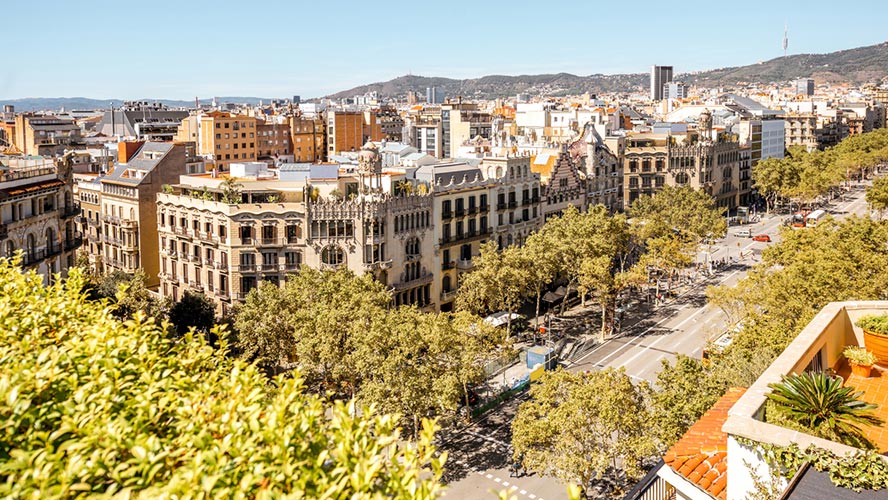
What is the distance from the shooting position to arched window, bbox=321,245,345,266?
69.1 m

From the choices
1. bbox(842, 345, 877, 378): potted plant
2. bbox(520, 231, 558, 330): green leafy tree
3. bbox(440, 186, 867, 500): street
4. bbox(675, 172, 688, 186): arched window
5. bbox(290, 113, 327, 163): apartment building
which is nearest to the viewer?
bbox(842, 345, 877, 378): potted plant

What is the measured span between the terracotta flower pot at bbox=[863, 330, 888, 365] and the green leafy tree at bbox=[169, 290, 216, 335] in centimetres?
5186

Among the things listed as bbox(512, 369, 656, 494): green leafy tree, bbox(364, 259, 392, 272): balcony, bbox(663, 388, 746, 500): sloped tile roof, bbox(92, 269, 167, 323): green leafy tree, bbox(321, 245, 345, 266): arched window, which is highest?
bbox(663, 388, 746, 500): sloped tile roof

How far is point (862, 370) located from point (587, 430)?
58.8 ft

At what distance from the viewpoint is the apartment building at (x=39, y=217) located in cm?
5603

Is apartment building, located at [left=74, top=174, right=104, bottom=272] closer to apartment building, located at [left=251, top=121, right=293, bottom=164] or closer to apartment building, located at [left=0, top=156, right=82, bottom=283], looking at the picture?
apartment building, located at [left=0, top=156, right=82, bottom=283]

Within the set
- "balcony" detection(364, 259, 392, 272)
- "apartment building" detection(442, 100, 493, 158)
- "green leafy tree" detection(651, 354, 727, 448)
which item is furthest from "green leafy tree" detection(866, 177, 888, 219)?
"apartment building" detection(442, 100, 493, 158)

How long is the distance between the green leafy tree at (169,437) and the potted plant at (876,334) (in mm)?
15866

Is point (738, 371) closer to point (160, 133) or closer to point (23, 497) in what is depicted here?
point (23, 497)

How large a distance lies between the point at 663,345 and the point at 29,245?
181 ft

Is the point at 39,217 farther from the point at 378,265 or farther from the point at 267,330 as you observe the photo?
the point at 378,265

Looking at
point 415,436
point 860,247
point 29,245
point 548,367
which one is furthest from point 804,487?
point 29,245

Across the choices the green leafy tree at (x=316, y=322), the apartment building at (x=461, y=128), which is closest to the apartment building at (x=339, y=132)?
the apartment building at (x=461, y=128)

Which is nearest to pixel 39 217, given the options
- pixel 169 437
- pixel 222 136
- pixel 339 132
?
pixel 169 437
